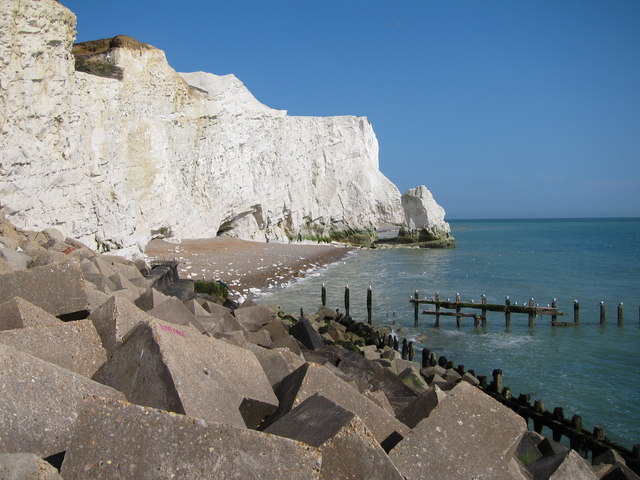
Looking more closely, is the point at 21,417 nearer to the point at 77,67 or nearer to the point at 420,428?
the point at 420,428

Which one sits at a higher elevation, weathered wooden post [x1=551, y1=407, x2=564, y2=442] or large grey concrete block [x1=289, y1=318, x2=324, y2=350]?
large grey concrete block [x1=289, y1=318, x2=324, y2=350]

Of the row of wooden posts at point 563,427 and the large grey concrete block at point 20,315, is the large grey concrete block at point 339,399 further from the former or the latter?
the row of wooden posts at point 563,427

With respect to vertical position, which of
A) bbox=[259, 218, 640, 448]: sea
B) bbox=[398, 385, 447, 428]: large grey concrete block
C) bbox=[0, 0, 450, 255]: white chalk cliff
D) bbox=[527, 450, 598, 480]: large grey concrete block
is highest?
bbox=[0, 0, 450, 255]: white chalk cliff

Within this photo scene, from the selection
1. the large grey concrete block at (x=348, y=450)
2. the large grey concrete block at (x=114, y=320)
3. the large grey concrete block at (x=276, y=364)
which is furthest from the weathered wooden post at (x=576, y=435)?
the large grey concrete block at (x=114, y=320)

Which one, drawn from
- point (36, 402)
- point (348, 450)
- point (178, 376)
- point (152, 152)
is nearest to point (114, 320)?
point (178, 376)

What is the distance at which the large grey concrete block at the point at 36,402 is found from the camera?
2.57m

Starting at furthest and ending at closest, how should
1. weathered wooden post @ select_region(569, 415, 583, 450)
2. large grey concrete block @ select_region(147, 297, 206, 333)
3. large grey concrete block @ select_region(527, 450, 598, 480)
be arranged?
weathered wooden post @ select_region(569, 415, 583, 450), large grey concrete block @ select_region(147, 297, 206, 333), large grey concrete block @ select_region(527, 450, 598, 480)

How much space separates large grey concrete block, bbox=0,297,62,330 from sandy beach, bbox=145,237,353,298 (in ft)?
55.5

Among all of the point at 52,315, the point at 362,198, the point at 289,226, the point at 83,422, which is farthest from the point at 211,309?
the point at 362,198

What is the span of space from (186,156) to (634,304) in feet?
82.1

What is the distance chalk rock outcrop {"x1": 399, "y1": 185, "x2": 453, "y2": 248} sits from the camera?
5438 centimetres

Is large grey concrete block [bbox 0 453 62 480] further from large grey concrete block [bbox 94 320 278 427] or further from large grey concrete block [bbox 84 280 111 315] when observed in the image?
large grey concrete block [bbox 84 280 111 315]

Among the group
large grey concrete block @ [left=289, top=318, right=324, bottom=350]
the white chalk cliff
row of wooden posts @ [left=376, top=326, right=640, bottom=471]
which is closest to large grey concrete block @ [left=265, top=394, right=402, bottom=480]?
row of wooden posts @ [left=376, top=326, right=640, bottom=471]

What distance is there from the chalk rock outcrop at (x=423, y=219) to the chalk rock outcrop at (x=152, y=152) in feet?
4.13
